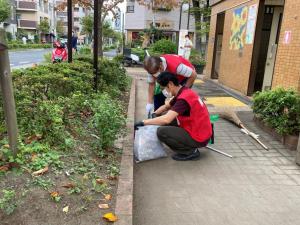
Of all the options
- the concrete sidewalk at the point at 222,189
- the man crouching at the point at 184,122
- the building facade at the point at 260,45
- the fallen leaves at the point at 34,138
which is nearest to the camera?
the concrete sidewalk at the point at 222,189

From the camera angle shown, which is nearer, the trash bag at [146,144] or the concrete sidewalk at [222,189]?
the concrete sidewalk at [222,189]

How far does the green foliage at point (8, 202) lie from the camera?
2454 millimetres

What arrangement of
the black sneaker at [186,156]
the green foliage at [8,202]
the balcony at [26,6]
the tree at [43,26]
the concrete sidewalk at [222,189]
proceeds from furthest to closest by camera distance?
the tree at [43,26]
the balcony at [26,6]
the black sneaker at [186,156]
the concrete sidewalk at [222,189]
the green foliage at [8,202]

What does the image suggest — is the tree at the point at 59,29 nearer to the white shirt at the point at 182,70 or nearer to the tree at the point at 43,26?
the tree at the point at 43,26

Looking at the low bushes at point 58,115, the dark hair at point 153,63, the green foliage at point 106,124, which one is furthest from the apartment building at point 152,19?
the green foliage at point 106,124

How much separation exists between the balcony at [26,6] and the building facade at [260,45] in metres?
50.5

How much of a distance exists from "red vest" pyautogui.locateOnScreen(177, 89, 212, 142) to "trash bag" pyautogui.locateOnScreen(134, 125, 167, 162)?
0.42 m

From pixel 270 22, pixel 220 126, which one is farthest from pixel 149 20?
pixel 220 126

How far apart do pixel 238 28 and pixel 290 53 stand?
12.8 ft

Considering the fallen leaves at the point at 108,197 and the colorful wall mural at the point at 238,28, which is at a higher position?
the colorful wall mural at the point at 238,28

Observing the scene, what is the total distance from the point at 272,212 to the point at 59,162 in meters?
2.18

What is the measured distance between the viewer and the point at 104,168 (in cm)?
361

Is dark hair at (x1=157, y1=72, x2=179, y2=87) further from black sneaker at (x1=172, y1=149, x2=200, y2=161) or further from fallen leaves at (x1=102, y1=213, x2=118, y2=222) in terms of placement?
fallen leaves at (x1=102, y1=213, x2=118, y2=222)

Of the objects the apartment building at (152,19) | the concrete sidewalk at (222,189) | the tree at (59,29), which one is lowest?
the concrete sidewalk at (222,189)
